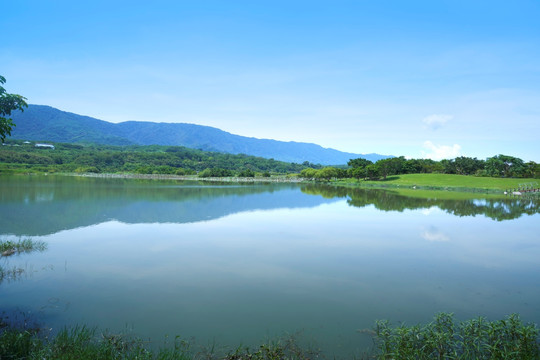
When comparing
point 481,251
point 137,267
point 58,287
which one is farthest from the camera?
point 481,251

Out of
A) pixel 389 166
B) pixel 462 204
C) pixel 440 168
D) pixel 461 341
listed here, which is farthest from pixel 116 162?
pixel 461 341

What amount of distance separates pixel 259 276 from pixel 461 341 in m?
6.13

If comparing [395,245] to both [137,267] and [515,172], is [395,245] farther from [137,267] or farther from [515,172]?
[515,172]

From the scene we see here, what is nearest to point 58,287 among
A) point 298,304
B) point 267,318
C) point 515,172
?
point 267,318

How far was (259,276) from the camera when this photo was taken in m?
11.2

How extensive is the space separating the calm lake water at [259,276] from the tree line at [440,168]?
2839 inches

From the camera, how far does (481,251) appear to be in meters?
15.8

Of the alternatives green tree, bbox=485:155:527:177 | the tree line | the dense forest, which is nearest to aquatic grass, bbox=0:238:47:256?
the tree line

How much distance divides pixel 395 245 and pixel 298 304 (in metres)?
9.25

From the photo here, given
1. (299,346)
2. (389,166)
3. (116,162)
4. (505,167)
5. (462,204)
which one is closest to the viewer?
(299,346)

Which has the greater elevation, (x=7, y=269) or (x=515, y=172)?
(x=515, y=172)

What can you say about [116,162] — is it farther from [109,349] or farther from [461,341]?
[461,341]

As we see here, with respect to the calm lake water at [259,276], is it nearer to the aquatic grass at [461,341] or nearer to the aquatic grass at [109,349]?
the aquatic grass at [109,349]

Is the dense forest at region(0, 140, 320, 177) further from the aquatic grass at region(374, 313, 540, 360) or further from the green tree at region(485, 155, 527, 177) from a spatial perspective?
the aquatic grass at region(374, 313, 540, 360)
